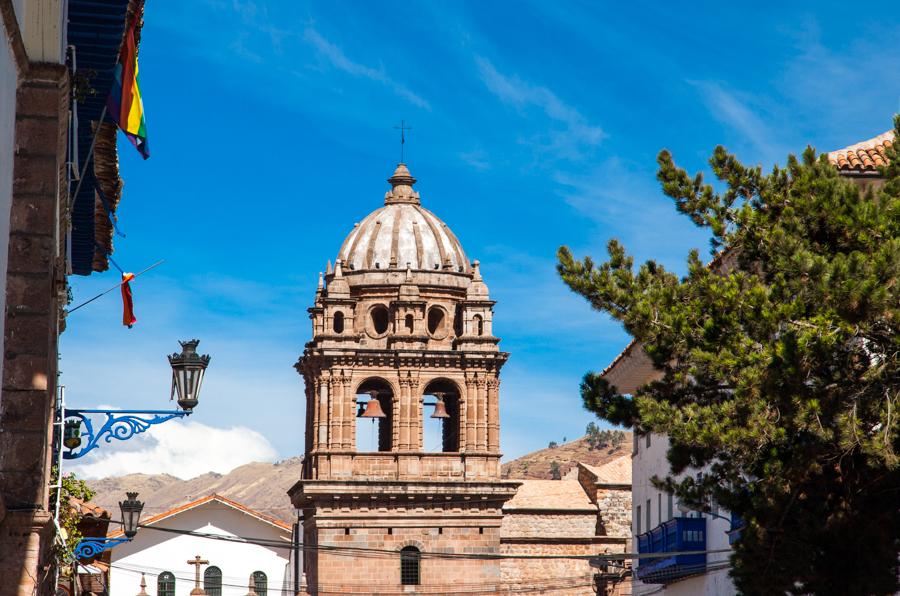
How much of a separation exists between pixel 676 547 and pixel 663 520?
14.2ft

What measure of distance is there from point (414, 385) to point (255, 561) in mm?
16504

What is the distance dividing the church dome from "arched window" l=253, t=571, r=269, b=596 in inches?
651

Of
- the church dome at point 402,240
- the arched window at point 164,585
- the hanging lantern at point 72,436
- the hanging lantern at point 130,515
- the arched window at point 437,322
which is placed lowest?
the arched window at point 164,585

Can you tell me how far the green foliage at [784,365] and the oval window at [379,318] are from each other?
38.3 meters

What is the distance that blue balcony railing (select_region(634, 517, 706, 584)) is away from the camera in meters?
33.6

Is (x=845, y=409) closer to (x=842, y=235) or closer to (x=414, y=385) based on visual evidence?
(x=842, y=235)

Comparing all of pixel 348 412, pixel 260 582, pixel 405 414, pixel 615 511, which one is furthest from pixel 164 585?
pixel 615 511

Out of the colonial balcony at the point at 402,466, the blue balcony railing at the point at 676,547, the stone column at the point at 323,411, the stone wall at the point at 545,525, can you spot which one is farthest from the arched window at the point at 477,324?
the blue balcony railing at the point at 676,547

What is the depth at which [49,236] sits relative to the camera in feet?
46.0

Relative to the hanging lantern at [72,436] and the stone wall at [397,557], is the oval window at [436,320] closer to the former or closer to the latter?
the stone wall at [397,557]

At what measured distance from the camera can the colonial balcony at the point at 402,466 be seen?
178ft

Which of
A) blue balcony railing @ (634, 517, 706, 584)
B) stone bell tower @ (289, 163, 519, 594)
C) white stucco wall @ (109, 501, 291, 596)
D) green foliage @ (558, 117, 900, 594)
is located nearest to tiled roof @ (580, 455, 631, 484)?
stone bell tower @ (289, 163, 519, 594)

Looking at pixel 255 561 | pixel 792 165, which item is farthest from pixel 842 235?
pixel 255 561

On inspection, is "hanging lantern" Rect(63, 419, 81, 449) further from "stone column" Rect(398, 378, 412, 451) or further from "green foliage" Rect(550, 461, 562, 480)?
"green foliage" Rect(550, 461, 562, 480)
